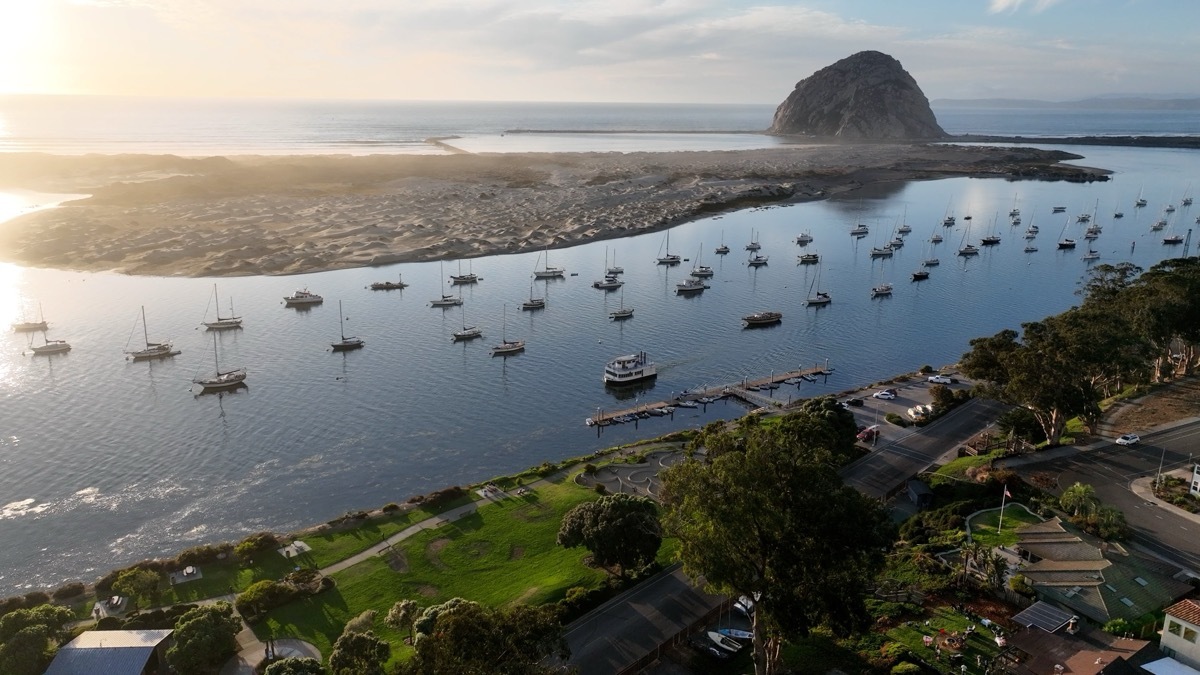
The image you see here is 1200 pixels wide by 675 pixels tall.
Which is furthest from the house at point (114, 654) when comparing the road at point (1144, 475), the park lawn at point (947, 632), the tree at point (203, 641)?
the road at point (1144, 475)

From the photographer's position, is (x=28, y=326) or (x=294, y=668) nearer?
(x=294, y=668)

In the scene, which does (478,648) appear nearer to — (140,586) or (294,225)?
(140,586)

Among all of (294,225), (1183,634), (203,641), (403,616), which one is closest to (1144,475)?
(1183,634)

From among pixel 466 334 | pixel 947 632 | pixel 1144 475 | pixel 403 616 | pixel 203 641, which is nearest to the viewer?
pixel 203 641

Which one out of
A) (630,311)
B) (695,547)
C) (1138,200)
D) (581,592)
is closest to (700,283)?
(630,311)

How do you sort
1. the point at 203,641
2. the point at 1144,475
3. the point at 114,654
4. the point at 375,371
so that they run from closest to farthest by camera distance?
the point at 203,641, the point at 114,654, the point at 1144,475, the point at 375,371

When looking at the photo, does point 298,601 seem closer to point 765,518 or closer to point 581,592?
point 581,592

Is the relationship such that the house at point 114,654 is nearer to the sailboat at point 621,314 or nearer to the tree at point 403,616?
the tree at point 403,616

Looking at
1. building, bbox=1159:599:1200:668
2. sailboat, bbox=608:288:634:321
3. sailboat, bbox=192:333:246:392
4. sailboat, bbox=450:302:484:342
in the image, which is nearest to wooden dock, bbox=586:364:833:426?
sailboat, bbox=608:288:634:321
